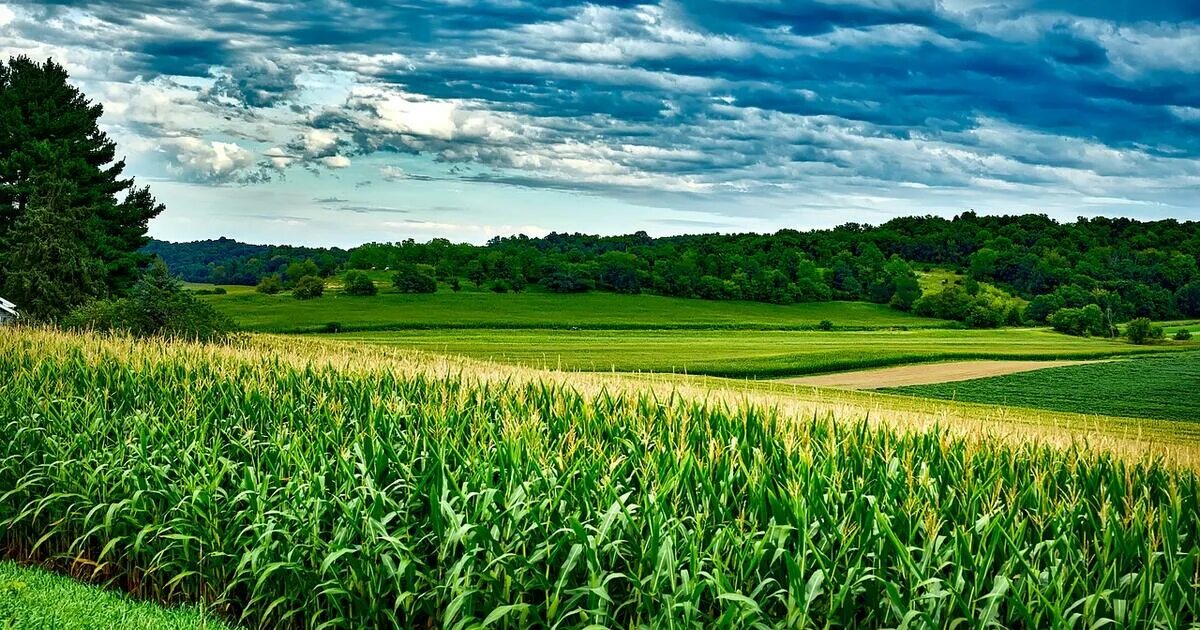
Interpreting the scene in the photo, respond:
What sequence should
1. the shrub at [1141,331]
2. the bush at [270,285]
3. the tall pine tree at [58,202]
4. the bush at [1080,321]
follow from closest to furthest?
the tall pine tree at [58,202] → the shrub at [1141,331] → the bush at [1080,321] → the bush at [270,285]

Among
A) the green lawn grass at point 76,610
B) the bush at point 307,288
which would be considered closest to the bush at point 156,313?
the bush at point 307,288

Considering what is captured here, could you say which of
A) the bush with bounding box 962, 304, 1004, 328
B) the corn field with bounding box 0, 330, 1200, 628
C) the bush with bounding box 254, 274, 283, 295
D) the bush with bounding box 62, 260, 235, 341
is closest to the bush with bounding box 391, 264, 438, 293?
the bush with bounding box 254, 274, 283, 295

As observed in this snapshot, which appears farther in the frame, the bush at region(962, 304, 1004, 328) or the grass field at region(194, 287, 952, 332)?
the bush at region(962, 304, 1004, 328)

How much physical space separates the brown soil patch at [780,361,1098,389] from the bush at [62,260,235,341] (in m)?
20.4

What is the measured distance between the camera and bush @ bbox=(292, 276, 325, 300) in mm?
47094

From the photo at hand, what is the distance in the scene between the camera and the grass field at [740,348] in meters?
40.9

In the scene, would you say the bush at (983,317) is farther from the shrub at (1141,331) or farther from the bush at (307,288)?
the bush at (307,288)

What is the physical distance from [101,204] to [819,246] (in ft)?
154

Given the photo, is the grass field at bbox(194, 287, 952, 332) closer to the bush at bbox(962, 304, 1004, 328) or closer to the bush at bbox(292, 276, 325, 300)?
the bush at bbox(292, 276, 325, 300)

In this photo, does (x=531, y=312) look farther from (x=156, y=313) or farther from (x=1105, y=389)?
(x=1105, y=389)

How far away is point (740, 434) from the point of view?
10.2 meters

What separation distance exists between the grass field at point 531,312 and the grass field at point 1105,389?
20664mm

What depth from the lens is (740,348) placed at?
163 feet

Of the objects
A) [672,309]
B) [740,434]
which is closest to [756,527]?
[740,434]
